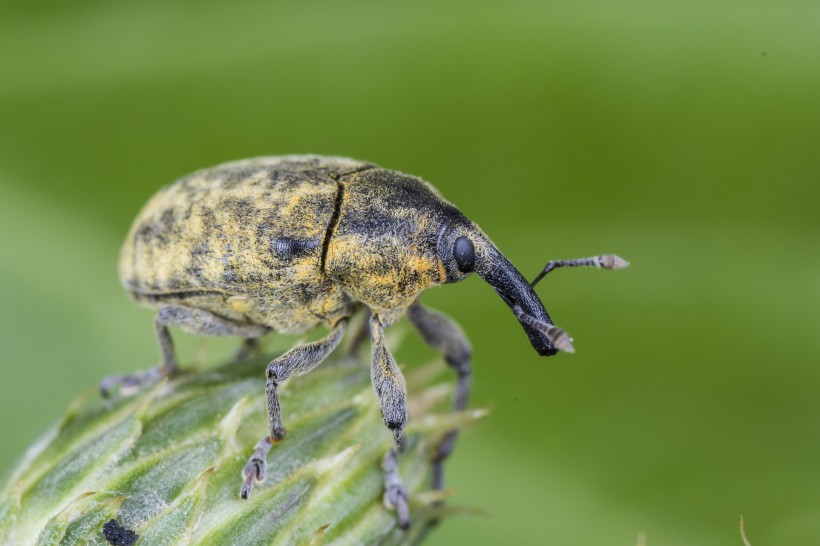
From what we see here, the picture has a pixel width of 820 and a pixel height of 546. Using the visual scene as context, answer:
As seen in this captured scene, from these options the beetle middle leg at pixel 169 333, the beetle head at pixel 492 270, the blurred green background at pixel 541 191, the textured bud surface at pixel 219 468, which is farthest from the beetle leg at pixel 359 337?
the blurred green background at pixel 541 191

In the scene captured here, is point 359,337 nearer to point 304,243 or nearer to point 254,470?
point 304,243

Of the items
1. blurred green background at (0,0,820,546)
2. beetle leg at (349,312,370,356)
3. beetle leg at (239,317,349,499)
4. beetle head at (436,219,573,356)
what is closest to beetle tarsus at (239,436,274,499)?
beetle leg at (239,317,349,499)

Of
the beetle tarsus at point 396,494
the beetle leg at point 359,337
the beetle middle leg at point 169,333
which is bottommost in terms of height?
the beetle tarsus at point 396,494

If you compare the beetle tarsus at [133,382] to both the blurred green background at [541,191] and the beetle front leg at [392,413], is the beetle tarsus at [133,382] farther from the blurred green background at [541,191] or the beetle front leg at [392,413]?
the blurred green background at [541,191]

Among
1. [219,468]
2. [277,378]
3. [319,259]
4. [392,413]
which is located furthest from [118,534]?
[319,259]

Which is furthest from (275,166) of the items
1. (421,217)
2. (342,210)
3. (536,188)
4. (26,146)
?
(26,146)

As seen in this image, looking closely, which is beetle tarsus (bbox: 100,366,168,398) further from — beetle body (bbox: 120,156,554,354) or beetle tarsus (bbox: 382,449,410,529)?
beetle tarsus (bbox: 382,449,410,529)

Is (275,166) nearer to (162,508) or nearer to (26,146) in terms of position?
(162,508)
